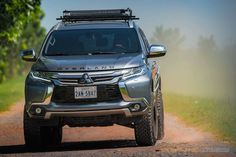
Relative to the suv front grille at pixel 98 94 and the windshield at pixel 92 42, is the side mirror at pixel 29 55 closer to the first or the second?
the windshield at pixel 92 42

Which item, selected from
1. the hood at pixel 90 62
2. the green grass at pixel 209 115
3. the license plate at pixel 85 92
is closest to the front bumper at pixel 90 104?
the license plate at pixel 85 92

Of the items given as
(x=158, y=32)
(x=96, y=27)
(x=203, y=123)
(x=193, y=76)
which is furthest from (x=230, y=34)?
(x=158, y=32)

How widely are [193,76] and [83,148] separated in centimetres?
4104

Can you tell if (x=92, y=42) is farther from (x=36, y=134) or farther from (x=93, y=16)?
(x=36, y=134)

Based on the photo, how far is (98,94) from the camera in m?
13.8

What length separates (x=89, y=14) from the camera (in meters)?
16.3

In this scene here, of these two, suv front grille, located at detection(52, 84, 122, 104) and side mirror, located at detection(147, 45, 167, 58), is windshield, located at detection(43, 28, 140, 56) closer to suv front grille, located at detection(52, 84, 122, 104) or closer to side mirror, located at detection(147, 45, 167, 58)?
side mirror, located at detection(147, 45, 167, 58)

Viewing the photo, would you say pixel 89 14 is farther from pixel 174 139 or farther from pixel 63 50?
pixel 174 139

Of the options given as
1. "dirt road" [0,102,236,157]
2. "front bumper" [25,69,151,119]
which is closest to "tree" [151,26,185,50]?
"dirt road" [0,102,236,157]

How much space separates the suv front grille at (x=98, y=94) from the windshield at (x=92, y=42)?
3.66 feet

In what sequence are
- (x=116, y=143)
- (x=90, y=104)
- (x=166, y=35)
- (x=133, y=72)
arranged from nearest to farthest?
1. (x=90, y=104)
2. (x=133, y=72)
3. (x=116, y=143)
4. (x=166, y=35)

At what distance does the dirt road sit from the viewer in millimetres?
13242

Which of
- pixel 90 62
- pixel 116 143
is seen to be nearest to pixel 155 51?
pixel 90 62

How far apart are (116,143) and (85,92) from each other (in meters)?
1.86
